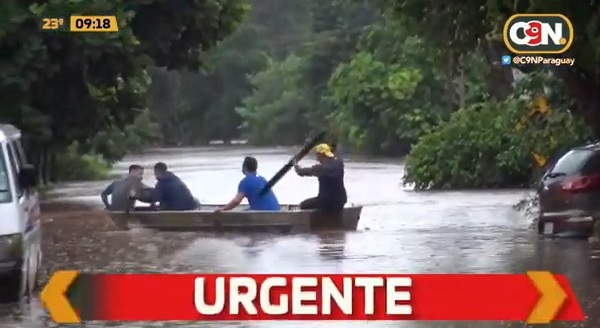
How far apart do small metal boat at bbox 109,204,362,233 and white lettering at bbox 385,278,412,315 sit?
43.5 feet

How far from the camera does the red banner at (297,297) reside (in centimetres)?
1018

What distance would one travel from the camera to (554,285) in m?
10.2

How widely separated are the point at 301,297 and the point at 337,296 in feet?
0.80

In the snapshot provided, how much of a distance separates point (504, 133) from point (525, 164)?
1.02 meters

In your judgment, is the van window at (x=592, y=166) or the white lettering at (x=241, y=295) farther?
the van window at (x=592, y=166)

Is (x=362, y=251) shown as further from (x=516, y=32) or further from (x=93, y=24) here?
(x=93, y=24)

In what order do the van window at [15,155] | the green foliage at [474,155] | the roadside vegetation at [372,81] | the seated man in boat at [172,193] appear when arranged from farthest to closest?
the green foliage at [474,155] < the seated man in boat at [172,193] < the roadside vegetation at [372,81] < the van window at [15,155]

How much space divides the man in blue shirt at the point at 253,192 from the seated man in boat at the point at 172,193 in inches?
47.9

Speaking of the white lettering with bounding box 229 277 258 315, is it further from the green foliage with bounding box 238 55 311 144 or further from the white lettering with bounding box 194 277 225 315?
the green foliage with bounding box 238 55 311 144

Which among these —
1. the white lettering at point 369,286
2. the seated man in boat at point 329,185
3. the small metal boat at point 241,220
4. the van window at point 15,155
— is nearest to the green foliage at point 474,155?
the seated man in boat at point 329,185

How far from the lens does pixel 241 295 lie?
10172 millimetres

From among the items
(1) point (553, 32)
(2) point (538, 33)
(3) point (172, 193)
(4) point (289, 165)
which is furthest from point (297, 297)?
(3) point (172, 193)

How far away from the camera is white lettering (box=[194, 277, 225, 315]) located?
404 inches

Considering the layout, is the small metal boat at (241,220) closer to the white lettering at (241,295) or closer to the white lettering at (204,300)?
the white lettering at (204,300)
